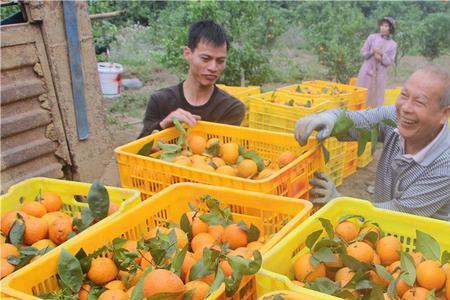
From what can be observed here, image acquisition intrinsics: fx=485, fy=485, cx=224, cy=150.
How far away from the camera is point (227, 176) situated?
1.86 m

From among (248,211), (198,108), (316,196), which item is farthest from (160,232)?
(198,108)

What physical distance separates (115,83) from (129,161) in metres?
6.58

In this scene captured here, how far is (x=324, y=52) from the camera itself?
9.70 metres

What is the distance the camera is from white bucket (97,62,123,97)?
26.7ft

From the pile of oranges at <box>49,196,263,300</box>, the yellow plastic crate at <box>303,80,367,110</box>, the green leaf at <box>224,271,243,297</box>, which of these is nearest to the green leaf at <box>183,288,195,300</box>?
the pile of oranges at <box>49,196,263,300</box>

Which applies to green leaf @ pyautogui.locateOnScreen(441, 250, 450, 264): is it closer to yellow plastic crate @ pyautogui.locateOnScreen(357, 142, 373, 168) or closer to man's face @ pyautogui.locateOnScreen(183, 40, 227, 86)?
man's face @ pyautogui.locateOnScreen(183, 40, 227, 86)

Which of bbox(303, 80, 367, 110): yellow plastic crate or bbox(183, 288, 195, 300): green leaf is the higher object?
bbox(183, 288, 195, 300): green leaf

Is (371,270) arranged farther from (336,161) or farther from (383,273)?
(336,161)

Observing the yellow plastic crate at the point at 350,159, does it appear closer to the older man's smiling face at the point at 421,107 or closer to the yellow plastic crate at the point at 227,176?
the yellow plastic crate at the point at 227,176

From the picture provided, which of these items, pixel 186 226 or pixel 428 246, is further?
pixel 186 226

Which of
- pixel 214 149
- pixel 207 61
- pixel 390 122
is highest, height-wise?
pixel 207 61

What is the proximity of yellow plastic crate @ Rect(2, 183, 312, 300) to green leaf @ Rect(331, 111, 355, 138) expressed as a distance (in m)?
0.70

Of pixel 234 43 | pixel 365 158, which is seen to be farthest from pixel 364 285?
pixel 234 43

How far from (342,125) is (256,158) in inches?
17.0
